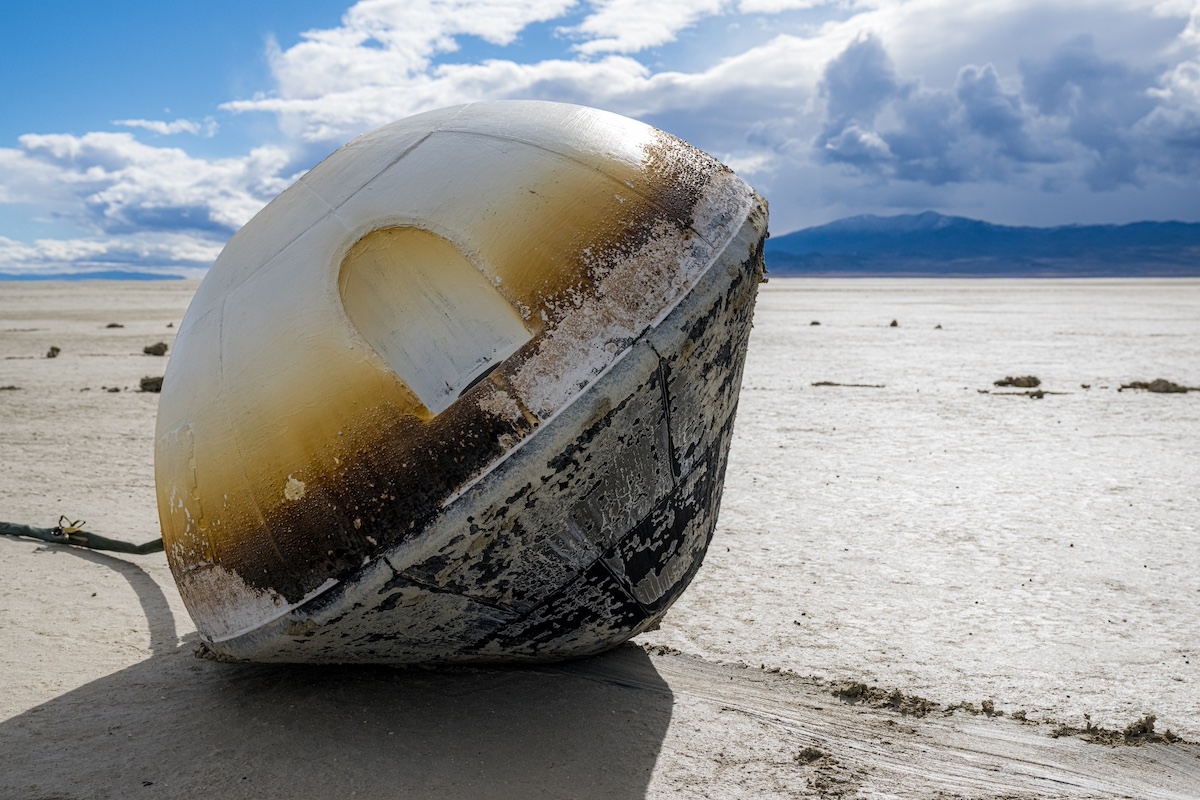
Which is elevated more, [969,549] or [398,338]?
[398,338]

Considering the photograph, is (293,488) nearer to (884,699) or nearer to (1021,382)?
(884,699)

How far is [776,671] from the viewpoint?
4020 millimetres

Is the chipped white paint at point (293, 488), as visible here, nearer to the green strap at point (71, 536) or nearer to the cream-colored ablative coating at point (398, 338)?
the cream-colored ablative coating at point (398, 338)

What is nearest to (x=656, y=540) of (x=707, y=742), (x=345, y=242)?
(x=707, y=742)

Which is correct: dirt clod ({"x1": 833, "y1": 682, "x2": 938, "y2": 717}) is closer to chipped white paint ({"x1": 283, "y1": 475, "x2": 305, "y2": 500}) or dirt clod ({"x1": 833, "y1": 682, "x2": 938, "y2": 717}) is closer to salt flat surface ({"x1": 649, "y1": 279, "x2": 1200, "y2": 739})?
salt flat surface ({"x1": 649, "y1": 279, "x2": 1200, "y2": 739})

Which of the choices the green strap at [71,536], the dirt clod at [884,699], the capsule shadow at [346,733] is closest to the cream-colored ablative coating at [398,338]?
the capsule shadow at [346,733]

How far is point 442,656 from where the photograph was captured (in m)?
3.37

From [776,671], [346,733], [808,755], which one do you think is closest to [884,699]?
[776,671]

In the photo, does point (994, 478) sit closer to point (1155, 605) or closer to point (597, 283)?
point (1155, 605)

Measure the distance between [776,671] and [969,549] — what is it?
1.94 meters

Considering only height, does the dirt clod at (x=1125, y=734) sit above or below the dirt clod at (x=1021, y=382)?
below

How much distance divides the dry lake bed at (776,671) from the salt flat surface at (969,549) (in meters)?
0.02

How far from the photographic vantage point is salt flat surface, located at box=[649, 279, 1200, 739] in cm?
402

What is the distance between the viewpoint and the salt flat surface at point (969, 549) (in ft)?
13.2
